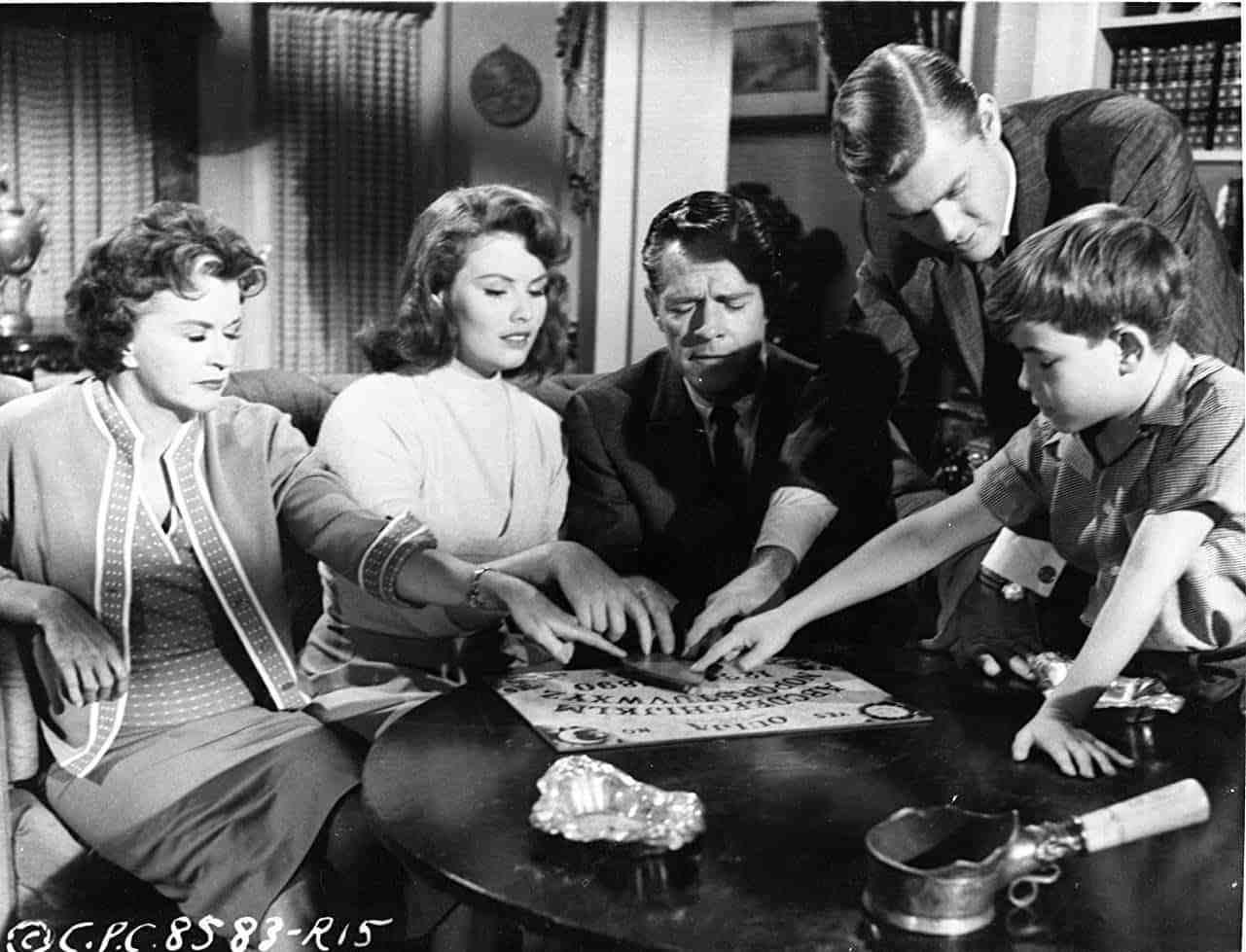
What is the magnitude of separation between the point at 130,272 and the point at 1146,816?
3.30 ft

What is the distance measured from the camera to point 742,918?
774mm

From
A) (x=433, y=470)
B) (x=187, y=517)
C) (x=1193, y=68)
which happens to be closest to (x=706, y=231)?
(x=433, y=470)

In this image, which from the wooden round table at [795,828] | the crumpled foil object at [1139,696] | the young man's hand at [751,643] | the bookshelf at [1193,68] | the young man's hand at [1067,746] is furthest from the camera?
the bookshelf at [1193,68]

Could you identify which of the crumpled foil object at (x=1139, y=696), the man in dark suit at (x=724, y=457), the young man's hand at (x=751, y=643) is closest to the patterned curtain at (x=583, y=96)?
the man in dark suit at (x=724, y=457)

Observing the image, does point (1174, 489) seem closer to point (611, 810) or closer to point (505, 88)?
point (611, 810)

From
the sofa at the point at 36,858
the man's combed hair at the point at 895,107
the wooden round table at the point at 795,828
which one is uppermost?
the man's combed hair at the point at 895,107

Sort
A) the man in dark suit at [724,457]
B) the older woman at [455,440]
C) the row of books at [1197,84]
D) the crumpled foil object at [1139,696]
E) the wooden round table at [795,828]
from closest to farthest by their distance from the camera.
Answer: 1. the wooden round table at [795,828]
2. the crumpled foil object at [1139,696]
3. the older woman at [455,440]
4. the man in dark suit at [724,457]
5. the row of books at [1197,84]

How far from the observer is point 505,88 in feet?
4.51

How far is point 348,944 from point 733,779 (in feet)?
1.62

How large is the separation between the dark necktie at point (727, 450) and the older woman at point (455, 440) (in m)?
0.20

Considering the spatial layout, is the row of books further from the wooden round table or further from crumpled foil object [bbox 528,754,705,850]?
crumpled foil object [bbox 528,754,705,850]

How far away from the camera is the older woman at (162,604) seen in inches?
49.2

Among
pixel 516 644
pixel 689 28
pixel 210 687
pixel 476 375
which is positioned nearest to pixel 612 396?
pixel 476 375

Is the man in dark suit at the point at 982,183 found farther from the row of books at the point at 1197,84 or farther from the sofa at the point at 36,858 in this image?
the sofa at the point at 36,858
